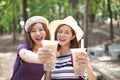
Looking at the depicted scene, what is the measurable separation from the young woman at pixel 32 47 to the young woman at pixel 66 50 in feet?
0.40

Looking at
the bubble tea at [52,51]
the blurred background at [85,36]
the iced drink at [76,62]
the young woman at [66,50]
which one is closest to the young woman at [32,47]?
the young woman at [66,50]

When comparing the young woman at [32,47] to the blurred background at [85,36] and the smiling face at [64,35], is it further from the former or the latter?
the blurred background at [85,36]

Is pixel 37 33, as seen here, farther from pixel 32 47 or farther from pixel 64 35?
pixel 64 35

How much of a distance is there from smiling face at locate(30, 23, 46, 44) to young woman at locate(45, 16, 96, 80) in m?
0.16

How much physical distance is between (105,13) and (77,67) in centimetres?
2755

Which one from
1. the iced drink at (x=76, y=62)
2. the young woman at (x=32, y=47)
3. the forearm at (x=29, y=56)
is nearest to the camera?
the iced drink at (x=76, y=62)

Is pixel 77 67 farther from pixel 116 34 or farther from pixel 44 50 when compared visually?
pixel 116 34

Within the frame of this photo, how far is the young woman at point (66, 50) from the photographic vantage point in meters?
3.67

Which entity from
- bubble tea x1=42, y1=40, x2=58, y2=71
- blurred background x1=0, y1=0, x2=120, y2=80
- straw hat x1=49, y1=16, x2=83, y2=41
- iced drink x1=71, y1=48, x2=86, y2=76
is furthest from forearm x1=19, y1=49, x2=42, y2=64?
blurred background x1=0, y1=0, x2=120, y2=80

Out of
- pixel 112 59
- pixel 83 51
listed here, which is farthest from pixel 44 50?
pixel 112 59

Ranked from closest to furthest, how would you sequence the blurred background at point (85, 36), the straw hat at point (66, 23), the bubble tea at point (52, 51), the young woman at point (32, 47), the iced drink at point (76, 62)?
the bubble tea at point (52, 51) → the iced drink at point (76, 62) → the young woman at point (32, 47) → the straw hat at point (66, 23) → the blurred background at point (85, 36)

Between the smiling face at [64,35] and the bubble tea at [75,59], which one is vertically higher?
the smiling face at [64,35]

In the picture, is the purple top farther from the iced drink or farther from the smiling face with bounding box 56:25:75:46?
the iced drink

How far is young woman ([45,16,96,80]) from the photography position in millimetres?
3666
